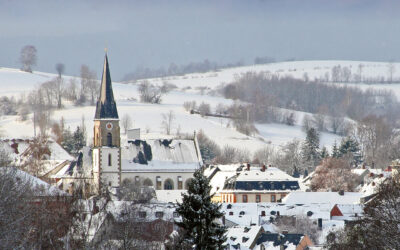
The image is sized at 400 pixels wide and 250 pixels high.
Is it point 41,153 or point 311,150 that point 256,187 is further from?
point 311,150

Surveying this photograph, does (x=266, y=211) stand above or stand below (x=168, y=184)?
above

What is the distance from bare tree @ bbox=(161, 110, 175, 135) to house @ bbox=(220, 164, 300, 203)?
57.4 meters

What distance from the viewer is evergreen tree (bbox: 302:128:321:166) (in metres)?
155

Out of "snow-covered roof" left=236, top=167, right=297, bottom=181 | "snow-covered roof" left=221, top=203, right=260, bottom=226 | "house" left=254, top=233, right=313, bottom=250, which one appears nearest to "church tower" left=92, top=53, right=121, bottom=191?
"snow-covered roof" left=236, top=167, right=297, bottom=181

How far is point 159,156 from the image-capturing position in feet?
396

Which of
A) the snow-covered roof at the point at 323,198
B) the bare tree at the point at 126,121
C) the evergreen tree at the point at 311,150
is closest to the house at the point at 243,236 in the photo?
the snow-covered roof at the point at 323,198

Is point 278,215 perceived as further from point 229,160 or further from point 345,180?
point 229,160

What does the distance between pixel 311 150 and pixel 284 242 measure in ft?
256

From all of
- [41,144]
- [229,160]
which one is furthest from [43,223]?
[229,160]

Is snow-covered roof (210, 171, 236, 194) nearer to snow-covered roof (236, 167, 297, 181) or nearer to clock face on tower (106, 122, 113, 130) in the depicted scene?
snow-covered roof (236, 167, 297, 181)

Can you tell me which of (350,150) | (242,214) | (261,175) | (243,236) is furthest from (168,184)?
(350,150)

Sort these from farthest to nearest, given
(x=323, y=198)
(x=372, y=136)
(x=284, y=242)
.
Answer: (x=372, y=136) → (x=323, y=198) → (x=284, y=242)

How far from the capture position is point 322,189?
383 ft

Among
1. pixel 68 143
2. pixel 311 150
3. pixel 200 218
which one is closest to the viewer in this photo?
pixel 200 218
